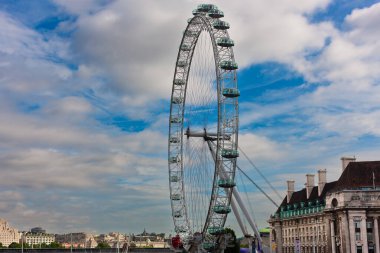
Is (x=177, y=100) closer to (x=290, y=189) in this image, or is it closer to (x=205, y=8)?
(x=205, y=8)

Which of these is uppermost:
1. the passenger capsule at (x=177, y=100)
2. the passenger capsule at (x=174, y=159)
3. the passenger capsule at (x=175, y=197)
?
the passenger capsule at (x=177, y=100)

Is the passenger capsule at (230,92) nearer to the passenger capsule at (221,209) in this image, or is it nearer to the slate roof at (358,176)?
the passenger capsule at (221,209)

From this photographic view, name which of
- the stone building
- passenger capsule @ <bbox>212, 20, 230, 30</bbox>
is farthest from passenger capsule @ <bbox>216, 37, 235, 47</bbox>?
the stone building

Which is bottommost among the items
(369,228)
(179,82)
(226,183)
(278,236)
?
(278,236)

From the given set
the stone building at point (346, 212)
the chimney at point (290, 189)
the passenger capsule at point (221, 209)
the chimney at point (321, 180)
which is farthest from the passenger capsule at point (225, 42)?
the chimney at point (290, 189)

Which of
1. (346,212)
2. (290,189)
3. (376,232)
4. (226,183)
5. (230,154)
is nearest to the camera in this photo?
(226,183)

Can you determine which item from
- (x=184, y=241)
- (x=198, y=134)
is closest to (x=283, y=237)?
(x=184, y=241)

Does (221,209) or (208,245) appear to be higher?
(221,209)

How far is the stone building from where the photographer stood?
104875 millimetres

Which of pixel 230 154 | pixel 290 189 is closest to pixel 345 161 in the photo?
pixel 290 189

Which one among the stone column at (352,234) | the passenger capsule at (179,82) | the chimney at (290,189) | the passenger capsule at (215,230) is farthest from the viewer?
the chimney at (290,189)

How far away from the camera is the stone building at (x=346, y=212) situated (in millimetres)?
104875

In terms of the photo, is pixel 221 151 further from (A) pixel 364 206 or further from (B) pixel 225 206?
(A) pixel 364 206

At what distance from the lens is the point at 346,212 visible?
346ft
